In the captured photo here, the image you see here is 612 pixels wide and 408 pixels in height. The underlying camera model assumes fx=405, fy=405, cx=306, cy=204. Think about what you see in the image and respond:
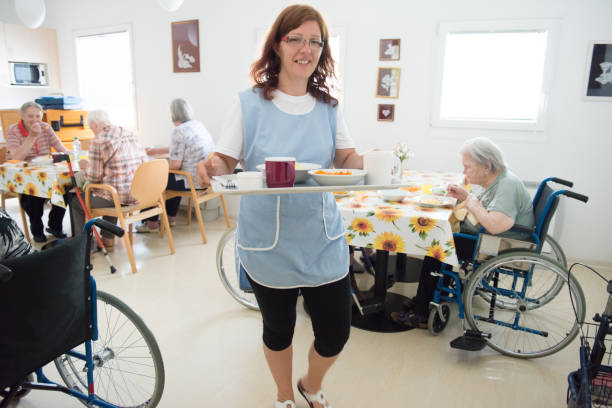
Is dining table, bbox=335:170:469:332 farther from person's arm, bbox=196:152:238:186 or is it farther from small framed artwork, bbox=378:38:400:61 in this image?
small framed artwork, bbox=378:38:400:61

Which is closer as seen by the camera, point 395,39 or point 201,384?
point 201,384

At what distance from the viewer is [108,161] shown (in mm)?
2842

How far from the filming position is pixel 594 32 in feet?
9.34

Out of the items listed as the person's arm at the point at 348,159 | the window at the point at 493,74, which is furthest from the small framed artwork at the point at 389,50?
the person's arm at the point at 348,159

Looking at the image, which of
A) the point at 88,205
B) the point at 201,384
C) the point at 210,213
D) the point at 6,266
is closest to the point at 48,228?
the point at 88,205

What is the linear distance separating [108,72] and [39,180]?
247 cm

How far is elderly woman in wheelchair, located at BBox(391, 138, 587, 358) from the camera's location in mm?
1831

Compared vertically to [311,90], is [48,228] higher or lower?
lower

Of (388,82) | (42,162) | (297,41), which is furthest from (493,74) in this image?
(42,162)

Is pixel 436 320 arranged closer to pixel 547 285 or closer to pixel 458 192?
pixel 458 192

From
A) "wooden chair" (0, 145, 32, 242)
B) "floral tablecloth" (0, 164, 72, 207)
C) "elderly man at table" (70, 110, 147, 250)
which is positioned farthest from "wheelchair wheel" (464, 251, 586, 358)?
"wooden chair" (0, 145, 32, 242)

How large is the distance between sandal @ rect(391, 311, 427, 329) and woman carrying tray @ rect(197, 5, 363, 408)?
98cm

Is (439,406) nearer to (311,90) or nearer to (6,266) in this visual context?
(311,90)

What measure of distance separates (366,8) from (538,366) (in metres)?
2.86
